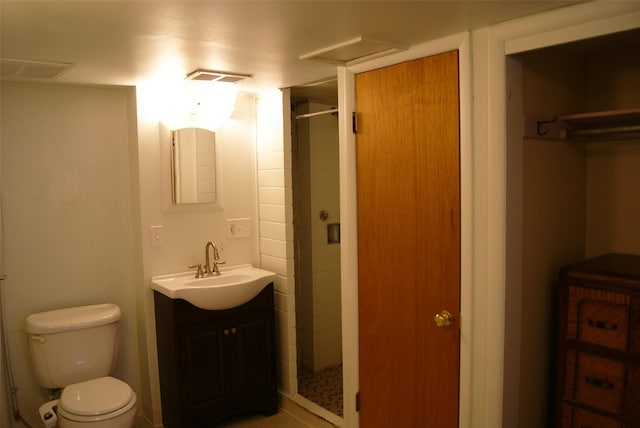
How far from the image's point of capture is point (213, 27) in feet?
5.85

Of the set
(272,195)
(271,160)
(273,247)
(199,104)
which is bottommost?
(273,247)

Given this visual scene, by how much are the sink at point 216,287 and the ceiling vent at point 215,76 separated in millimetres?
1153

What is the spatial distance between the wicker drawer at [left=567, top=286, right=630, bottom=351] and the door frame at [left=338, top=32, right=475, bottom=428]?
419 mm

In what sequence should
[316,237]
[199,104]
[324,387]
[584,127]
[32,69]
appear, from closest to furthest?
[584,127] → [32,69] → [199,104] → [324,387] → [316,237]

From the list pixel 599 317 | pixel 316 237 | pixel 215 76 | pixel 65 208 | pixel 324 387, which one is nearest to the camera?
pixel 599 317

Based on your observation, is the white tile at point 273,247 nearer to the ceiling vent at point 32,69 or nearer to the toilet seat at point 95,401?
the toilet seat at point 95,401

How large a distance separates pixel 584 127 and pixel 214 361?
2.29 meters

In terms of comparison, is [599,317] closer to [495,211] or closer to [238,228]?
[495,211]

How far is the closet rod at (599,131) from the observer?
1967 mm

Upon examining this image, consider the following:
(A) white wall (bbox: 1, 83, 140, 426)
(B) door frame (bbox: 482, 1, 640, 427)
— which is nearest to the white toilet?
(A) white wall (bbox: 1, 83, 140, 426)

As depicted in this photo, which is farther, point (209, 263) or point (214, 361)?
point (209, 263)

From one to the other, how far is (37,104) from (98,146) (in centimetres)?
39

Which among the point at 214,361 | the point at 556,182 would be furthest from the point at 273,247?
the point at 556,182

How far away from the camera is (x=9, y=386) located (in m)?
2.70
